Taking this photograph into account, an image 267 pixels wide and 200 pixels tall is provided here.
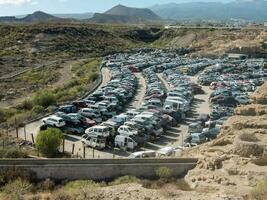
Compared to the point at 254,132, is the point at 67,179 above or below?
below

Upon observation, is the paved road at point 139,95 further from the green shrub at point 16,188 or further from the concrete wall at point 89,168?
the green shrub at point 16,188

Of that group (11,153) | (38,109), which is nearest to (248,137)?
(11,153)

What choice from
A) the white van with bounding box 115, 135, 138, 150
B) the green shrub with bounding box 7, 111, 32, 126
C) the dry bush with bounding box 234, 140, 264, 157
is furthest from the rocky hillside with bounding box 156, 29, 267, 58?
the dry bush with bounding box 234, 140, 264, 157

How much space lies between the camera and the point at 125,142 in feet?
120

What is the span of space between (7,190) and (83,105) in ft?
87.9

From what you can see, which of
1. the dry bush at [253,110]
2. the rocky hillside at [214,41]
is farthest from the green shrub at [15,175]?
the rocky hillside at [214,41]

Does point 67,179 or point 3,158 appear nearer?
point 67,179

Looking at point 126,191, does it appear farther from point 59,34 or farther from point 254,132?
point 59,34

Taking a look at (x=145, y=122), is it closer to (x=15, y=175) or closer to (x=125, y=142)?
(x=125, y=142)

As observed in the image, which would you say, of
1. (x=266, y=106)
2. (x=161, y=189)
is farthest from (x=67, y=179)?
(x=266, y=106)

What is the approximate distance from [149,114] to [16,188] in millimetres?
21594

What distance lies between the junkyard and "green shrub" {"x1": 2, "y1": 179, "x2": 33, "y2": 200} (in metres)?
8.53

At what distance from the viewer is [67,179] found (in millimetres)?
26844

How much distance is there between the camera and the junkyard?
36969 mm
